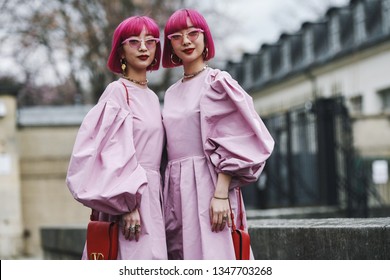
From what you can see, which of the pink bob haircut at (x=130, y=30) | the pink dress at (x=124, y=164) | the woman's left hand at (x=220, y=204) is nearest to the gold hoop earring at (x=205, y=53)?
the pink bob haircut at (x=130, y=30)

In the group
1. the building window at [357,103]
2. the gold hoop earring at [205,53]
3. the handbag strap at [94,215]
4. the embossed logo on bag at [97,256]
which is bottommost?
the embossed logo on bag at [97,256]

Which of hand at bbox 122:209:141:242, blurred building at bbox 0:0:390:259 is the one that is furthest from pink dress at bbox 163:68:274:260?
blurred building at bbox 0:0:390:259

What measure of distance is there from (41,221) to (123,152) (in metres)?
14.9

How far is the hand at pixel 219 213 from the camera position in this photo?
176 inches

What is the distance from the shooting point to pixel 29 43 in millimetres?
29703

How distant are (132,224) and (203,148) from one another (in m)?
0.49

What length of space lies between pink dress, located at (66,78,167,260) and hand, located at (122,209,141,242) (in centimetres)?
3

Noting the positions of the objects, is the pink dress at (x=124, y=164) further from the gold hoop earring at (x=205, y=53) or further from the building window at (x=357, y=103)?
the building window at (x=357, y=103)

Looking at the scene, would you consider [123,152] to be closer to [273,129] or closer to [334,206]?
[334,206]

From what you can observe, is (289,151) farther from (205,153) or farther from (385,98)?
(385,98)

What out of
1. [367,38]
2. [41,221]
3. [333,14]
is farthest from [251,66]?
[41,221]

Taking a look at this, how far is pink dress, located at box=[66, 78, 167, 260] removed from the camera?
4.43m

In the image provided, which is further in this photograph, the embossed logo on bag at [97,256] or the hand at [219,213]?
the embossed logo on bag at [97,256]

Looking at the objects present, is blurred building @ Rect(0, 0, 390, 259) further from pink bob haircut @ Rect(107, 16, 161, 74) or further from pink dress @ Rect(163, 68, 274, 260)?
pink dress @ Rect(163, 68, 274, 260)
